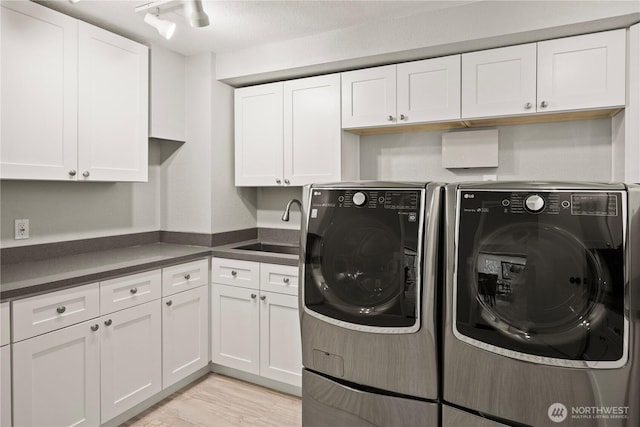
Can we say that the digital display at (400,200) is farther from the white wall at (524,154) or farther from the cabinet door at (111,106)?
the cabinet door at (111,106)

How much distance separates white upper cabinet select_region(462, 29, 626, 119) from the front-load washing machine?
3.79 feet

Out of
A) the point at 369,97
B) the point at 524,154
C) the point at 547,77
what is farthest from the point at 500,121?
the point at 369,97

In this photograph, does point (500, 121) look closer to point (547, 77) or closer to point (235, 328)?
point (547, 77)

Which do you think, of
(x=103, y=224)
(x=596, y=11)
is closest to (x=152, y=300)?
(x=103, y=224)

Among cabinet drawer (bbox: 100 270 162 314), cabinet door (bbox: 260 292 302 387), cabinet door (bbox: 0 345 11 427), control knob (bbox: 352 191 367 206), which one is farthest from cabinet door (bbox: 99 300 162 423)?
control knob (bbox: 352 191 367 206)

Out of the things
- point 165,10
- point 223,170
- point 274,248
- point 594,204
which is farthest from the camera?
point 274,248

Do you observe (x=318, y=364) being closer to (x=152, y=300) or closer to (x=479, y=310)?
(x=479, y=310)

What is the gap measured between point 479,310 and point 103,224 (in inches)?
102

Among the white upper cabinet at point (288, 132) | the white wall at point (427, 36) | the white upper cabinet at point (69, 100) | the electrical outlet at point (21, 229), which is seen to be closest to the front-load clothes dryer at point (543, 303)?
the white wall at point (427, 36)

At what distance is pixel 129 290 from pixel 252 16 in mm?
1797

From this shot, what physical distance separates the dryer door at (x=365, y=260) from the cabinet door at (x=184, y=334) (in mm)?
1259

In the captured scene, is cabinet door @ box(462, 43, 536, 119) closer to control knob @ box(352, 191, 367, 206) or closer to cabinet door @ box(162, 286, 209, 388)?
control knob @ box(352, 191, 367, 206)

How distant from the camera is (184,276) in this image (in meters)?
2.70

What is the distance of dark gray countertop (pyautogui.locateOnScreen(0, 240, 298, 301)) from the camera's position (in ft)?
6.15
